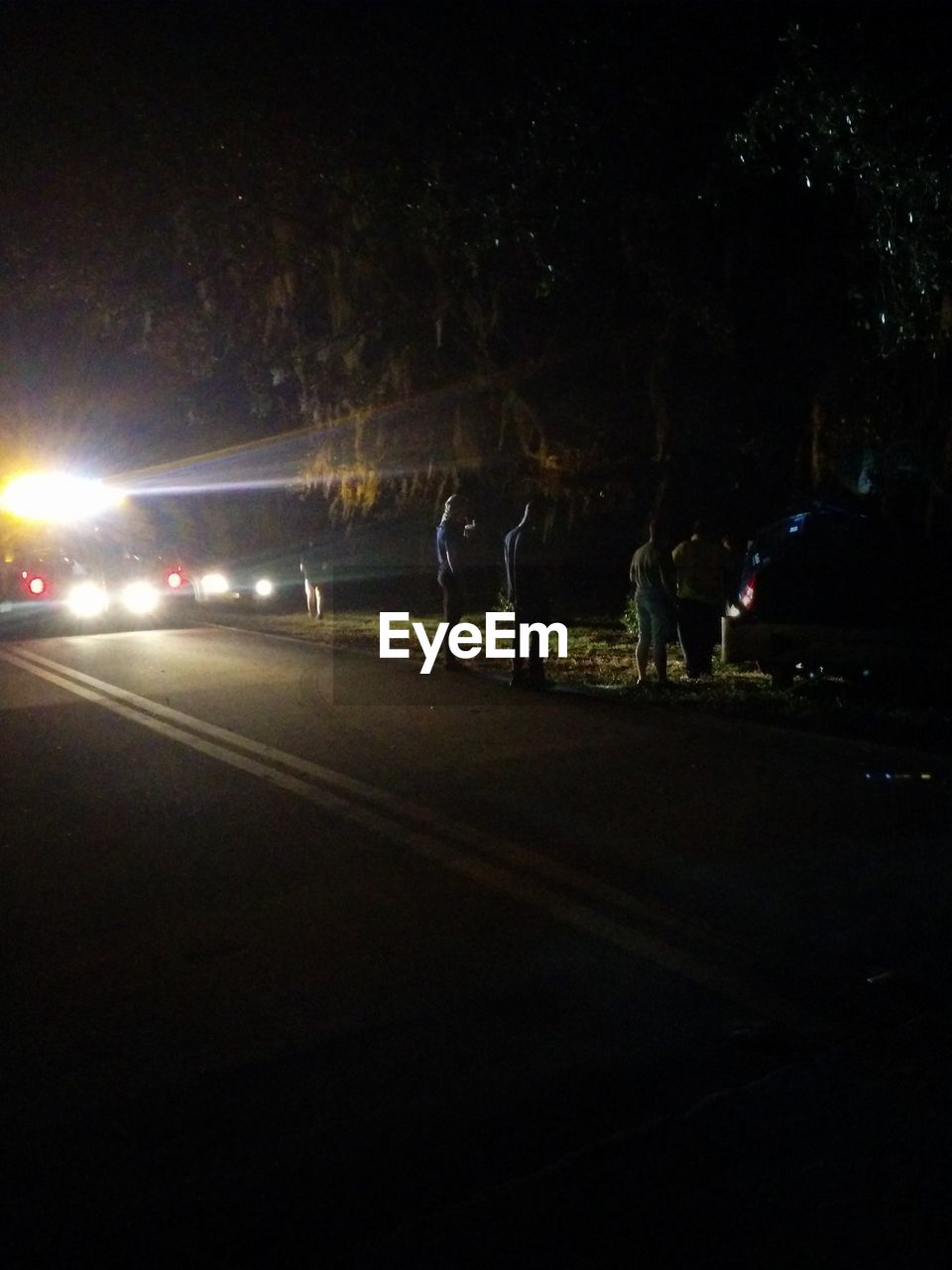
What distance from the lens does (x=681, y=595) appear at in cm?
1345

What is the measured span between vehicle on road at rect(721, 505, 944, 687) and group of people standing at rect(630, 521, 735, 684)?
0.75 meters

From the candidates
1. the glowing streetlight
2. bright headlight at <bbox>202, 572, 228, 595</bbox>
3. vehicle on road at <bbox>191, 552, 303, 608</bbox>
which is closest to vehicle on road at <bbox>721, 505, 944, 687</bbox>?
vehicle on road at <bbox>191, 552, 303, 608</bbox>

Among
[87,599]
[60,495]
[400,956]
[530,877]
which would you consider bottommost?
[400,956]

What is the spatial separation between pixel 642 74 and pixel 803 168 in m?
2.17

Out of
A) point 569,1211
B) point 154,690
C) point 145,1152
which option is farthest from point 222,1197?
point 154,690

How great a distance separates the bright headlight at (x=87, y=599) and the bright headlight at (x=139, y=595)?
1.39 ft

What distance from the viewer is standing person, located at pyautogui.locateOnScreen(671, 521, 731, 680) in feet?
44.1

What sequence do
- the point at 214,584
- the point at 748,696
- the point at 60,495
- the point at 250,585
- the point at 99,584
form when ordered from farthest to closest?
the point at 60,495 < the point at 250,585 < the point at 214,584 < the point at 99,584 < the point at 748,696

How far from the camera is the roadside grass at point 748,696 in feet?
34.3

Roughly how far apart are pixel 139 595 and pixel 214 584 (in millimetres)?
2012

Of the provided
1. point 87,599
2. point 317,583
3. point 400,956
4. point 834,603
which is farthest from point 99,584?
point 400,956

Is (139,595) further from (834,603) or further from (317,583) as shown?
(834,603)

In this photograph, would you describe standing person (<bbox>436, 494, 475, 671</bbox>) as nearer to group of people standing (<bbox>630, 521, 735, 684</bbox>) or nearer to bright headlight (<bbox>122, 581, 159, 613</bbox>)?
group of people standing (<bbox>630, 521, 735, 684</bbox>)

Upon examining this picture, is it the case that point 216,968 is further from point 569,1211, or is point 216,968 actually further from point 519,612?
point 519,612
